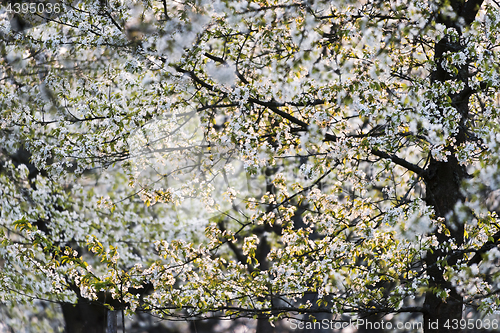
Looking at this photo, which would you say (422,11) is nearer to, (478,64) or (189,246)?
(478,64)

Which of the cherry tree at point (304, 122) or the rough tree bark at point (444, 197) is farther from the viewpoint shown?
the rough tree bark at point (444, 197)

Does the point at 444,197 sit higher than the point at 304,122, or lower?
lower

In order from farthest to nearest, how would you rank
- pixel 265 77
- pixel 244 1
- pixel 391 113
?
pixel 265 77
pixel 244 1
pixel 391 113

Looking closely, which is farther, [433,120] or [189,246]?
[189,246]

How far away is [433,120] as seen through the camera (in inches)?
199

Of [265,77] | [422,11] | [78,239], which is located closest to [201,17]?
[265,77]

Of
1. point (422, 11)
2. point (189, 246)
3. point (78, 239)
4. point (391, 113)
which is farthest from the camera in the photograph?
point (78, 239)

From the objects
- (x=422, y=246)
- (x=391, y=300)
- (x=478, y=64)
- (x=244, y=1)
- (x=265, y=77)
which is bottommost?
(x=391, y=300)

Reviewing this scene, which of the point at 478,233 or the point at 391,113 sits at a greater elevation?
the point at 391,113

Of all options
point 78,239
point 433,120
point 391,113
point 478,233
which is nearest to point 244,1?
point 391,113

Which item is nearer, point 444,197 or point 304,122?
point 304,122

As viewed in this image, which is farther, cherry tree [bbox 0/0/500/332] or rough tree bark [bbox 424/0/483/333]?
rough tree bark [bbox 424/0/483/333]

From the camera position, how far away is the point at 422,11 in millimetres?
5375

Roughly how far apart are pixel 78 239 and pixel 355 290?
8097 mm
